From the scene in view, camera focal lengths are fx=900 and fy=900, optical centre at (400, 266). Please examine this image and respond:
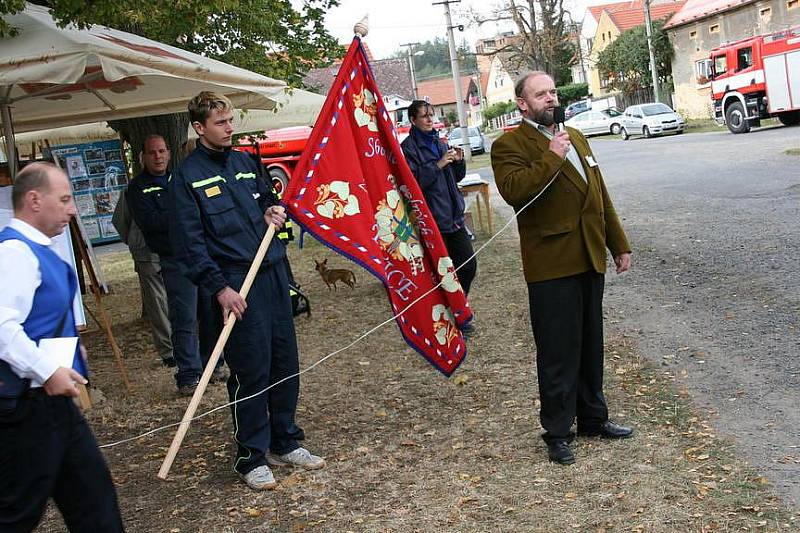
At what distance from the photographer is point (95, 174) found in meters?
22.6

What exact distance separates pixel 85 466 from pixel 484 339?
4942 millimetres

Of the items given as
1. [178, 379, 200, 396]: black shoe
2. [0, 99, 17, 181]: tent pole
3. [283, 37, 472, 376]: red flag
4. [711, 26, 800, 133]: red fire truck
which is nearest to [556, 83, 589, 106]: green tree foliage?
[711, 26, 800, 133]: red fire truck

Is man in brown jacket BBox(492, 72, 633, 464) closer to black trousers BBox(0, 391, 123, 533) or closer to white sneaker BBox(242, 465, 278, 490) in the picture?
white sneaker BBox(242, 465, 278, 490)

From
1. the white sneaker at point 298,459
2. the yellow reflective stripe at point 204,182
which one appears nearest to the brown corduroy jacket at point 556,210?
the yellow reflective stripe at point 204,182

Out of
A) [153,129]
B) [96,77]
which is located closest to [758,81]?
[153,129]

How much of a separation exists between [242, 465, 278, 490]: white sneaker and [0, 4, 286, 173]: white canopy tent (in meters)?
2.75

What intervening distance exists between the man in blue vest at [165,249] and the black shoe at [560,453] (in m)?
3.32

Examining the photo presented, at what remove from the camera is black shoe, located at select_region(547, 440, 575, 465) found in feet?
15.6

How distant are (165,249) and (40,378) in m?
4.27

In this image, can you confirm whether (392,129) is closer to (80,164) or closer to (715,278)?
(715,278)

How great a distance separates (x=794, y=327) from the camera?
6.73 meters

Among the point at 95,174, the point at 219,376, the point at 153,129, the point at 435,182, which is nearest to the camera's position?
the point at 219,376

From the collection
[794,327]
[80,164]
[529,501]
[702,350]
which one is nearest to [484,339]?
[702,350]

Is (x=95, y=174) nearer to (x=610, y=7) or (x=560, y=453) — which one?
(x=560, y=453)
